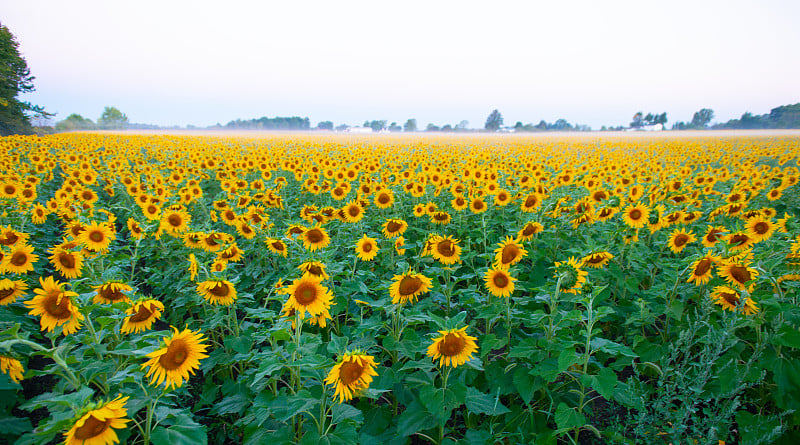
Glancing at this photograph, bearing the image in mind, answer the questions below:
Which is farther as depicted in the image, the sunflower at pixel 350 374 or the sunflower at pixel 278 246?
the sunflower at pixel 278 246

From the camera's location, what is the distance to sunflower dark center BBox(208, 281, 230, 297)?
2.78 meters

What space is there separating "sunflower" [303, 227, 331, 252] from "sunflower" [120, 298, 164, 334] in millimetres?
1579

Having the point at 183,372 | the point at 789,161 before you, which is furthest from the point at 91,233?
the point at 789,161

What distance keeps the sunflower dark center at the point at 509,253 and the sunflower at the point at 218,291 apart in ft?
7.50

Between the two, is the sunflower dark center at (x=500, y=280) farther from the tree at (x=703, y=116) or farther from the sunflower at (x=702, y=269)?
the tree at (x=703, y=116)

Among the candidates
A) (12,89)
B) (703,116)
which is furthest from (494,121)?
(12,89)

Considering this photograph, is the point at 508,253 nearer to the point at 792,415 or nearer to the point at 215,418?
the point at 792,415

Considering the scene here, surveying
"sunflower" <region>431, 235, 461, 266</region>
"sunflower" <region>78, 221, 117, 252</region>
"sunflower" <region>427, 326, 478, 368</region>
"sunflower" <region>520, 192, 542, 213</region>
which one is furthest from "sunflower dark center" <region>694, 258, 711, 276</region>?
"sunflower" <region>78, 221, 117, 252</region>

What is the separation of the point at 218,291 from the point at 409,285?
1540 mm

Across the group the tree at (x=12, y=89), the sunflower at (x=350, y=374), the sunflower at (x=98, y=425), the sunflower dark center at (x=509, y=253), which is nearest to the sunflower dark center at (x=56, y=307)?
the sunflower at (x=98, y=425)

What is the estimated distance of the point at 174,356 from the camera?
2.06 metres

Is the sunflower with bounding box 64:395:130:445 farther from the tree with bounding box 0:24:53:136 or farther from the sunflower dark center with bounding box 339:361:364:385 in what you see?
the tree with bounding box 0:24:53:136

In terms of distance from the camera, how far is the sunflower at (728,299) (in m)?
2.53

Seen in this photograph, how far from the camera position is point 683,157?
15.2 meters
